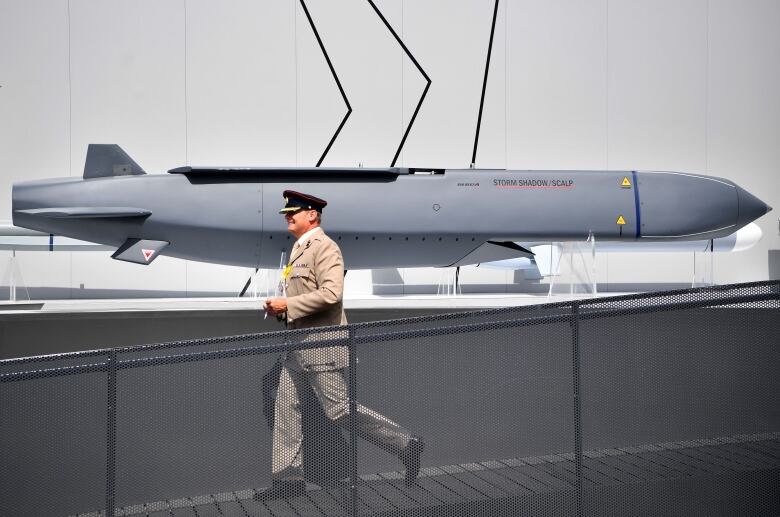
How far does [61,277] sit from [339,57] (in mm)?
3626

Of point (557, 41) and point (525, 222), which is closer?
point (525, 222)

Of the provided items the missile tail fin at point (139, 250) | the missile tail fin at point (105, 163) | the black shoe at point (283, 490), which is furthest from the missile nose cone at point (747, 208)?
the black shoe at point (283, 490)

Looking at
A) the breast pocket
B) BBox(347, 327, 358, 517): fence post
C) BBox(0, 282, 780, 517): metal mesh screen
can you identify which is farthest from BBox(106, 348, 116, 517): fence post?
the breast pocket

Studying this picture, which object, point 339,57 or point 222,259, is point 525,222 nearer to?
point 222,259

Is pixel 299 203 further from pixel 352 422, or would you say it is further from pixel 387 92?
pixel 387 92

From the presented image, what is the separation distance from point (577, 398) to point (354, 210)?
3.90m

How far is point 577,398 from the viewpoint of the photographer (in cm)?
229

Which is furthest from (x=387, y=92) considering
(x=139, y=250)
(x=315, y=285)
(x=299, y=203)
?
(x=315, y=285)

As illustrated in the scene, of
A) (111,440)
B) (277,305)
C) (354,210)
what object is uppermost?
(354,210)

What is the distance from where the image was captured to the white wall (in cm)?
774

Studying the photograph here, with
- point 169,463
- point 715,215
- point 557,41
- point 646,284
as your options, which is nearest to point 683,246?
point 646,284

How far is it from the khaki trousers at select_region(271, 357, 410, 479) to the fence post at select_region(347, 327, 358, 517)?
0.02 metres

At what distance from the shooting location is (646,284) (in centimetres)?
902

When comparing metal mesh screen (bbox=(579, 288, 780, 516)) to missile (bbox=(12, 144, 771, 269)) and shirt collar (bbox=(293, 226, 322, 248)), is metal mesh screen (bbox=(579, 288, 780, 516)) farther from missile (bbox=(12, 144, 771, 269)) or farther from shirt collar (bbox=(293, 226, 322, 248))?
missile (bbox=(12, 144, 771, 269))
